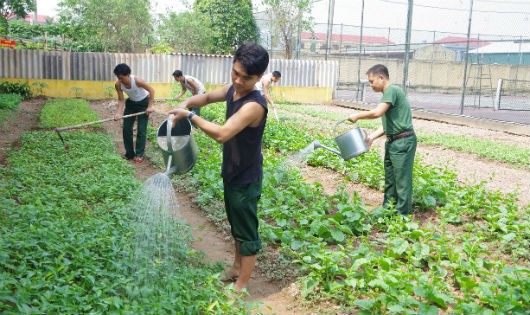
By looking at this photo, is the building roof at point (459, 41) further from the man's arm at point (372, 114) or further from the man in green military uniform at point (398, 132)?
the man's arm at point (372, 114)

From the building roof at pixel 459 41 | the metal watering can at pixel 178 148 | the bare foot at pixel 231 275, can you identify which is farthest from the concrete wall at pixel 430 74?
the bare foot at pixel 231 275

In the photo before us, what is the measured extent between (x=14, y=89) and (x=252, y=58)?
639 inches

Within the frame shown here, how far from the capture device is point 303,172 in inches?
326

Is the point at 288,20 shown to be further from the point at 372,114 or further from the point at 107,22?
the point at 372,114

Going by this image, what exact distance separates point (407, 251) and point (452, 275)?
0.40 meters

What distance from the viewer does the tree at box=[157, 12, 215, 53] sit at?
24.8 meters

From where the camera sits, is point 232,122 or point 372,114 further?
point 372,114

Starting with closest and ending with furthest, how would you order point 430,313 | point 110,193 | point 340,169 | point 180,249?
point 430,313
point 180,249
point 110,193
point 340,169

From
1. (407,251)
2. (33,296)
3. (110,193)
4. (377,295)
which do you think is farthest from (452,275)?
(110,193)

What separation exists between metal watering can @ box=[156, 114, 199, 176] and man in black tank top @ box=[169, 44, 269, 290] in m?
0.36

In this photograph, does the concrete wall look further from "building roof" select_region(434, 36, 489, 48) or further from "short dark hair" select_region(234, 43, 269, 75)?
"short dark hair" select_region(234, 43, 269, 75)

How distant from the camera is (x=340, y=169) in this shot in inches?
317

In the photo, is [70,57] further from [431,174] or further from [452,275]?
[452,275]

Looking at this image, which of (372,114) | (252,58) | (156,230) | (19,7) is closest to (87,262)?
(156,230)
